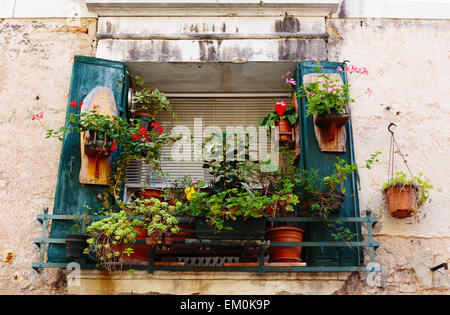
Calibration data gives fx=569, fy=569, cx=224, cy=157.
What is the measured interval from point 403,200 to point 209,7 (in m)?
2.81

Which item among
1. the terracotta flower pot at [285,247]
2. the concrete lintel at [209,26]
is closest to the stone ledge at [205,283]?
the terracotta flower pot at [285,247]

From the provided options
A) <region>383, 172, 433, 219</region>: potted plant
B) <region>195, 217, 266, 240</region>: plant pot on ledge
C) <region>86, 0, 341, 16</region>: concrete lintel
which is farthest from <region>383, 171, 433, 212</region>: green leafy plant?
<region>86, 0, 341, 16</region>: concrete lintel

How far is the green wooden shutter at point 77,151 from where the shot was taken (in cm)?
506

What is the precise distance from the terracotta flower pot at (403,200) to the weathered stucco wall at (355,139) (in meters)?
0.18

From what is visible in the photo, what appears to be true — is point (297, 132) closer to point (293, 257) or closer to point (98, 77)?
point (293, 257)

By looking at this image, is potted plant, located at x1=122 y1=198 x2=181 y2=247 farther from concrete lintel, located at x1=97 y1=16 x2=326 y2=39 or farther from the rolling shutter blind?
concrete lintel, located at x1=97 y1=16 x2=326 y2=39

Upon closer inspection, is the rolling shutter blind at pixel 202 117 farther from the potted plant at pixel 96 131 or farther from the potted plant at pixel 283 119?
the potted plant at pixel 96 131

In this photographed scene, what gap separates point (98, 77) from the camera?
223 inches

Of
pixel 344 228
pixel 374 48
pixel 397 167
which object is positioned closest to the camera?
pixel 344 228

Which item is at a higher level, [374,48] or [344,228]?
[374,48]

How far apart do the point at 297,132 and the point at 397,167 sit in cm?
103

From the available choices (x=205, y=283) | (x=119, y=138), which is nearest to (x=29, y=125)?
(x=119, y=138)

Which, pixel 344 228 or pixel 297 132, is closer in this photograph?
A: pixel 344 228
